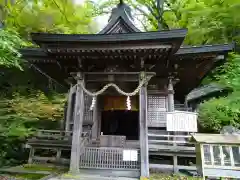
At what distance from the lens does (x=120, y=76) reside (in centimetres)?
820

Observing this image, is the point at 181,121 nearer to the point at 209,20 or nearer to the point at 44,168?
the point at 44,168

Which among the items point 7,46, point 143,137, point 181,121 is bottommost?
point 143,137

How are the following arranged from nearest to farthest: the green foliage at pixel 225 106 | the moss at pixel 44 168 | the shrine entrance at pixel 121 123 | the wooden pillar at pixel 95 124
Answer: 1. the moss at pixel 44 168
2. the green foliage at pixel 225 106
3. the wooden pillar at pixel 95 124
4. the shrine entrance at pixel 121 123

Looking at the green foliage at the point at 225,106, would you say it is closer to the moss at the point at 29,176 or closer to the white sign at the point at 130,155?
the white sign at the point at 130,155

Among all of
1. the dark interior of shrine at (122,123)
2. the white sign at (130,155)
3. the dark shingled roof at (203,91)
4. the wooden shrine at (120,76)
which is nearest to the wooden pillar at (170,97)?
the wooden shrine at (120,76)

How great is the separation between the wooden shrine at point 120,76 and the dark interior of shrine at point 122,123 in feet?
12.7

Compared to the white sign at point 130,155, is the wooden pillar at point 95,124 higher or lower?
higher

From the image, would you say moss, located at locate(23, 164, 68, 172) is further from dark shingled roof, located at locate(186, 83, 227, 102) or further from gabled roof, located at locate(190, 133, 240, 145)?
dark shingled roof, located at locate(186, 83, 227, 102)

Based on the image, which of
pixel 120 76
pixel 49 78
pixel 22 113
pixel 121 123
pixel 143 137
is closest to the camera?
pixel 143 137

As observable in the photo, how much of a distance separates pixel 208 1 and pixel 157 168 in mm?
13269

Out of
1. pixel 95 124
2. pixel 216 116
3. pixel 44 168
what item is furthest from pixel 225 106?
pixel 44 168

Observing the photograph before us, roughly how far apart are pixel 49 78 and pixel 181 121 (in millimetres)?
10225

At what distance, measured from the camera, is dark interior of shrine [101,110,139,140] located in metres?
14.4

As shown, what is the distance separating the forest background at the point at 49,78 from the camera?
9.45 meters
